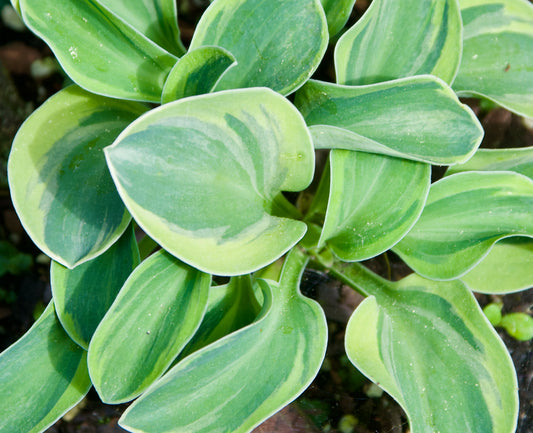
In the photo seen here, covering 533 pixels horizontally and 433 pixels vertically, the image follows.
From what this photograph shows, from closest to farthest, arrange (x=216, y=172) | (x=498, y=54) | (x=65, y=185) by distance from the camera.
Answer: (x=216, y=172) → (x=65, y=185) → (x=498, y=54)

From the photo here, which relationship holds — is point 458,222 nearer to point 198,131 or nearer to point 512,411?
point 512,411

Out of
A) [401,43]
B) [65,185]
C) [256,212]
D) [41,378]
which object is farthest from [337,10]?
[41,378]

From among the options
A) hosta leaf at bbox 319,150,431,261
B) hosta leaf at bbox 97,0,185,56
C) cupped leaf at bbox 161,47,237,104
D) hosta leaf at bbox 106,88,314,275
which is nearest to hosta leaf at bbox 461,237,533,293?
hosta leaf at bbox 319,150,431,261

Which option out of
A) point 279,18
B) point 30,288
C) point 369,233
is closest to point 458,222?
point 369,233

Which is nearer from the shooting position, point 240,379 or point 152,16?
point 240,379

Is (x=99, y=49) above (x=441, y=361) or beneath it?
above

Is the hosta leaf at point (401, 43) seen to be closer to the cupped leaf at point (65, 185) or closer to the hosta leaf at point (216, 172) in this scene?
the hosta leaf at point (216, 172)

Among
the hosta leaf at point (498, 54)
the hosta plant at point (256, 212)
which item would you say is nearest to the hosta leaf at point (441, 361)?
the hosta plant at point (256, 212)

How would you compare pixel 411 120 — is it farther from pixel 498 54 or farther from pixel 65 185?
pixel 65 185
